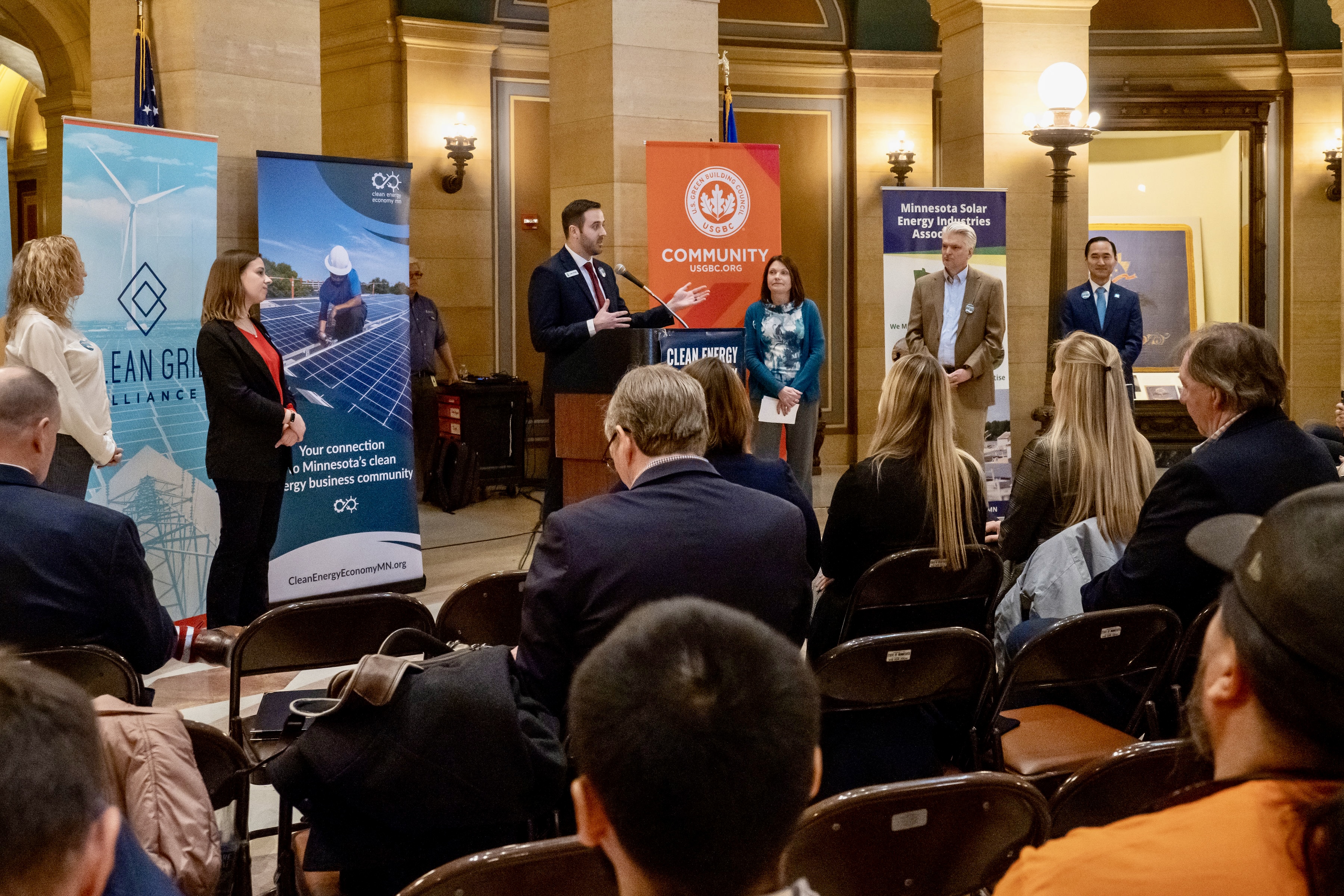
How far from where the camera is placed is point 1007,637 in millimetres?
3064

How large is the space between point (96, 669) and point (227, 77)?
3507 mm

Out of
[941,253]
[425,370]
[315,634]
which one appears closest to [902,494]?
[315,634]

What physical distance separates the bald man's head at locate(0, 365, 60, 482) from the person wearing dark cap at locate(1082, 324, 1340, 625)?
2.31 metres

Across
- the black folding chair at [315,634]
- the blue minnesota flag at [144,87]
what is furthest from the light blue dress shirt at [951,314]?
the black folding chair at [315,634]

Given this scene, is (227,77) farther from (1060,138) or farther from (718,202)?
(1060,138)

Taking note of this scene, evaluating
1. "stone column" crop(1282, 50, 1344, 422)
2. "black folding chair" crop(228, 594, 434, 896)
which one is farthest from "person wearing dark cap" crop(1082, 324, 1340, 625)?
"stone column" crop(1282, 50, 1344, 422)

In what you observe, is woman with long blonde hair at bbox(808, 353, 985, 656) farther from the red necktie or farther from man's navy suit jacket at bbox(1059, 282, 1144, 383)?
man's navy suit jacket at bbox(1059, 282, 1144, 383)

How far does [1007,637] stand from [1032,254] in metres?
5.12

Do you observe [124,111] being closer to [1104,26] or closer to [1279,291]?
[1104,26]

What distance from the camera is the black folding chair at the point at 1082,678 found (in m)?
2.41

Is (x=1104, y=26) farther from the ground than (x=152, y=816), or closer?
farther from the ground

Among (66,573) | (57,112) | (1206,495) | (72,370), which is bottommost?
(66,573)

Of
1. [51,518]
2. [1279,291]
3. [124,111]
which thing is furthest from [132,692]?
[1279,291]

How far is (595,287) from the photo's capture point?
5.36 metres
